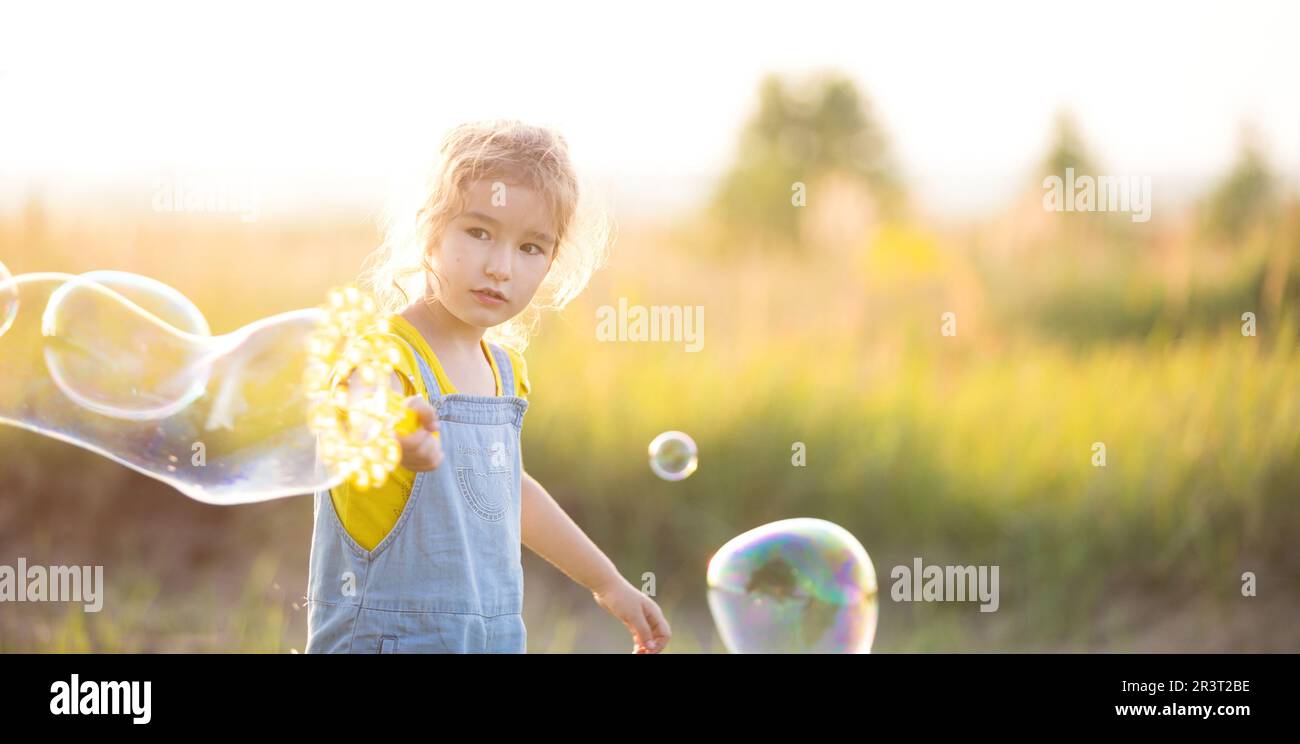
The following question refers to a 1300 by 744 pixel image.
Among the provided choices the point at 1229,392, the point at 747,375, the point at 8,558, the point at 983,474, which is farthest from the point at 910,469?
the point at 8,558

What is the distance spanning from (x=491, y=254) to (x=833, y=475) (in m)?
2.60

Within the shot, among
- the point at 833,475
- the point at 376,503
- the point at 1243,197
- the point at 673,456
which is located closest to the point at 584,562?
the point at 376,503

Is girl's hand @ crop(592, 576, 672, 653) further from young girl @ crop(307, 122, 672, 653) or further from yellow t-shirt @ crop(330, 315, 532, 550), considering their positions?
yellow t-shirt @ crop(330, 315, 532, 550)

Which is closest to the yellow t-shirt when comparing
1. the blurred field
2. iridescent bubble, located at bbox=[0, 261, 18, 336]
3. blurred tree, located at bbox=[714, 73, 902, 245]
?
iridescent bubble, located at bbox=[0, 261, 18, 336]

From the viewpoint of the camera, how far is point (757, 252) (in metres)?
6.05

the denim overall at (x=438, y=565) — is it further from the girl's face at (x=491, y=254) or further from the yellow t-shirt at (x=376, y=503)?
the girl's face at (x=491, y=254)

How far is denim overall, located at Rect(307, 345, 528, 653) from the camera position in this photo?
1.83 m

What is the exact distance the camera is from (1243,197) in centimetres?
570

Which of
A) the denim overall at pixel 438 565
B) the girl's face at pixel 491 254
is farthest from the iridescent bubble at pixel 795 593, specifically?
the girl's face at pixel 491 254

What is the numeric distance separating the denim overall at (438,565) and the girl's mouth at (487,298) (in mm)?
121

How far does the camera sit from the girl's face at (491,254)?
1887 millimetres

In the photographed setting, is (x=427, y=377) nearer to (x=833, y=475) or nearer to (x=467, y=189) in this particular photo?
(x=467, y=189)

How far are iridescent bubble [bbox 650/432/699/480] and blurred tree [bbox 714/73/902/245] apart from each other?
431 cm

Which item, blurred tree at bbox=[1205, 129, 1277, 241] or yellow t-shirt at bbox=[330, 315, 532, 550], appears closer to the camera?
yellow t-shirt at bbox=[330, 315, 532, 550]
